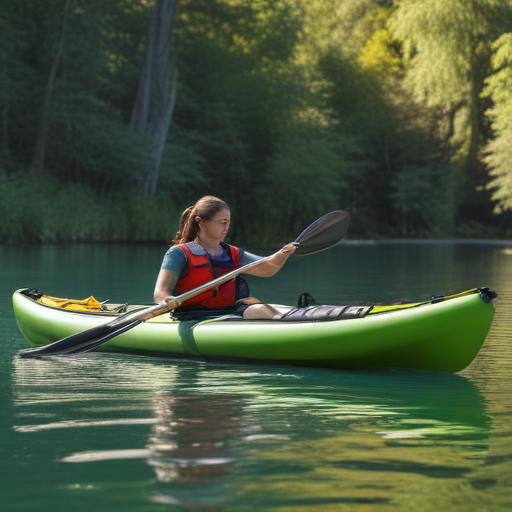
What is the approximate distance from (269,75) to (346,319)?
27.5 metres

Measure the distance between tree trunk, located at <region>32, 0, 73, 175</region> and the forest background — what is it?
4 centimetres

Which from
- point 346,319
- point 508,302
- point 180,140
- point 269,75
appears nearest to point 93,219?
point 180,140

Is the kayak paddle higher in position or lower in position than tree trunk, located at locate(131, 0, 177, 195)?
lower

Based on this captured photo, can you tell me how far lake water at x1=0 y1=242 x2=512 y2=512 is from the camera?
3227 mm

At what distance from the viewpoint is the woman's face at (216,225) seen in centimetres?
604

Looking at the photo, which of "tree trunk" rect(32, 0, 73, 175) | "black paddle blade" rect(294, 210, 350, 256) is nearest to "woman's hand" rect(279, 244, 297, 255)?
"black paddle blade" rect(294, 210, 350, 256)

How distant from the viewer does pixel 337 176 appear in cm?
3331

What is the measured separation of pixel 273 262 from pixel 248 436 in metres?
2.09

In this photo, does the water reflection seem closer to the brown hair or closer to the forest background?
the brown hair

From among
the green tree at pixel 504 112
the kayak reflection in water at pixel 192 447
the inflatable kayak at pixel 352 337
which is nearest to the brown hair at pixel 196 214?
the inflatable kayak at pixel 352 337

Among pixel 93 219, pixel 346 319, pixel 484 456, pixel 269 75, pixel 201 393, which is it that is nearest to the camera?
pixel 484 456

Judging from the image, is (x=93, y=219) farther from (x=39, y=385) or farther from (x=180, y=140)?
(x=39, y=385)

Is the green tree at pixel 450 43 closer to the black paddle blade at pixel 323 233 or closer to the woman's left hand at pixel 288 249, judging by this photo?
the black paddle blade at pixel 323 233

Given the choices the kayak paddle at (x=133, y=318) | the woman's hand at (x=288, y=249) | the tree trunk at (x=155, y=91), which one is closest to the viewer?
the woman's hand at (x=288, y=249)
